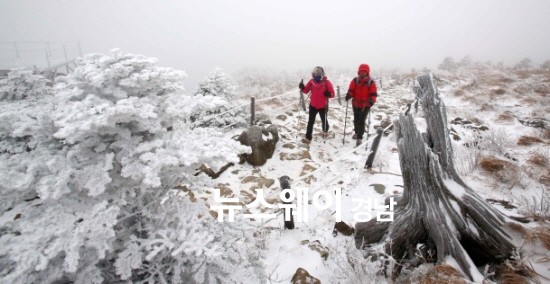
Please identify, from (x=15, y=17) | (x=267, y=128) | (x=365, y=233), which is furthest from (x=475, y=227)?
(x=15, y=17)

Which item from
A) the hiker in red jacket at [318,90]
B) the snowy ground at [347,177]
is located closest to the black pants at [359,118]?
the snowy ground at [347,177]

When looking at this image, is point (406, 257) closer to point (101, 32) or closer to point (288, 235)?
point (288, 235)

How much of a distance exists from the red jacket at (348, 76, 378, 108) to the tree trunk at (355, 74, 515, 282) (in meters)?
3.81

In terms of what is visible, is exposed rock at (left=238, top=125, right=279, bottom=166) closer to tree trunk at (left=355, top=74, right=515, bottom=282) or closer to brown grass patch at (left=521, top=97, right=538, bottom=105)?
tree trunk at (left=355, top=74, right=515, bottom=282)

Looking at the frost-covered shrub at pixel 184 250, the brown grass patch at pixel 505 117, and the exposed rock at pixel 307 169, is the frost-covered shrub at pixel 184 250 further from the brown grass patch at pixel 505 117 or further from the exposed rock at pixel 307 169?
the brown grass patch at pixel 505 117

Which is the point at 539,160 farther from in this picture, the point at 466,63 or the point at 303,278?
the point at 466,63

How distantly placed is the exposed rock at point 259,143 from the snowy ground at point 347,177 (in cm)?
21

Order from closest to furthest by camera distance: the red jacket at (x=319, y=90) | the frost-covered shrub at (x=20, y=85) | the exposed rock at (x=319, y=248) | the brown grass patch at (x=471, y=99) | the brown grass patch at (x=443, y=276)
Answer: the brown grass patch at (x=443, y=276), the exposed rock at (x=319, y=248), the frost-covered shrub at (x=20, y=85), the red jacket at (x=319, y=90), the brown grass patch at (x=471, y=99)

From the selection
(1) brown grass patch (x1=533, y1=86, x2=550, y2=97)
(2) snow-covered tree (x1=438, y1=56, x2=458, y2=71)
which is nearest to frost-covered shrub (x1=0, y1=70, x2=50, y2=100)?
(1) brown grass patch (x1=533, y1=86, x2=550, y2=97)

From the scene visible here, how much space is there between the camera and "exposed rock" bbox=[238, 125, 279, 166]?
7.38m

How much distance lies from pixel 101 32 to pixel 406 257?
329ft

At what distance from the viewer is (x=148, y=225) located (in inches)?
99.1

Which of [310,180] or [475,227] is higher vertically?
[475,227]

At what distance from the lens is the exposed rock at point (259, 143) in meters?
7.38
